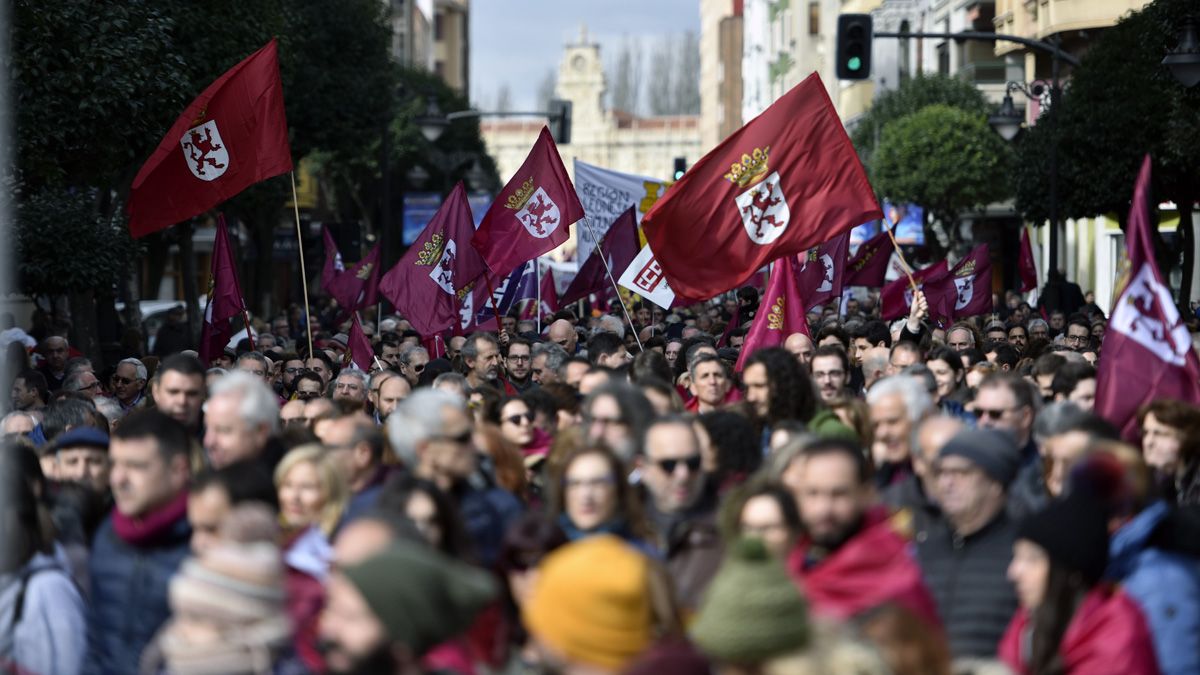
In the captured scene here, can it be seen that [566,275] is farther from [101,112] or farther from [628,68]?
[628,68]

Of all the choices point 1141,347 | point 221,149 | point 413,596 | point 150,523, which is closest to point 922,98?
point 221,149

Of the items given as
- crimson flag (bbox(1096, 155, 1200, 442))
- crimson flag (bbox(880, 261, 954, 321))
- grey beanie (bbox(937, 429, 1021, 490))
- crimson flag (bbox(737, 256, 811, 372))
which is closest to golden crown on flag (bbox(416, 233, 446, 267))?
crimson flag (bbox(737, 256, 811, 372))

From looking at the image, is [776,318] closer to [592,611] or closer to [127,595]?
[127,595]

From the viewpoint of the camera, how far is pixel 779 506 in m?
5.75

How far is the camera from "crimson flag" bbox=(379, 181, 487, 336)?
17000 mm

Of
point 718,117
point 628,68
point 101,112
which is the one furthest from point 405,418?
point 628,68

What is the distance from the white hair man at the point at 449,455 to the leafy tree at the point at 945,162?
1674 inches

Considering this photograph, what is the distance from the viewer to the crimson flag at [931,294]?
793 inches

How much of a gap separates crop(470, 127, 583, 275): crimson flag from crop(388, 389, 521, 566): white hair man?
9.50 metres

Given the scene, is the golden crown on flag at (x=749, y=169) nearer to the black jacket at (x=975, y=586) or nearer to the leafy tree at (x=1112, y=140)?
the black jacket at (x=975, y=586)

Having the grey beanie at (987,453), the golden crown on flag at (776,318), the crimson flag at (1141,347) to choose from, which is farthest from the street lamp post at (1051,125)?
the grey beanie at (987,453)

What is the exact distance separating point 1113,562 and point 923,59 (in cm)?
5449

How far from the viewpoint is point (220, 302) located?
16.4 meters

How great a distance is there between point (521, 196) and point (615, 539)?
11320 mm
